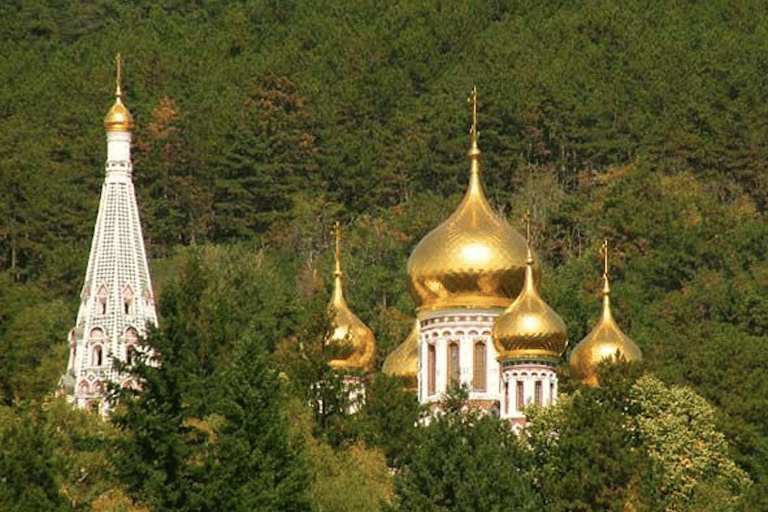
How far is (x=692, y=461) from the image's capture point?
59.4 m

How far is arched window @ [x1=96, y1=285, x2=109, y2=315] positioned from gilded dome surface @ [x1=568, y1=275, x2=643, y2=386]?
464 inches

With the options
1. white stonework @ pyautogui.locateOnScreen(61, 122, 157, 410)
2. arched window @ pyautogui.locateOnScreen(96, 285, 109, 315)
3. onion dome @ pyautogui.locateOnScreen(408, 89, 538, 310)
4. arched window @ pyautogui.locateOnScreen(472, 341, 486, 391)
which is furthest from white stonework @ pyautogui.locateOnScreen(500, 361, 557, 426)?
arched window @ pyautogui.locateOnScreen(96, 285, 109, 315)

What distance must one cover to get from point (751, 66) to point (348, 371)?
37903mm

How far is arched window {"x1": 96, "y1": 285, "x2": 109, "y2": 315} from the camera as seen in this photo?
76875 millimetres

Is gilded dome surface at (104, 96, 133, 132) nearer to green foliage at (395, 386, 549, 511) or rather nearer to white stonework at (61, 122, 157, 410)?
white stonework at (61, 122, 157, 410)

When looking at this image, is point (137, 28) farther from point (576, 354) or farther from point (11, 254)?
point (576, 354)

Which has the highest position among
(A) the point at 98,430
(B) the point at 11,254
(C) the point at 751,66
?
(C) the point at 751,66

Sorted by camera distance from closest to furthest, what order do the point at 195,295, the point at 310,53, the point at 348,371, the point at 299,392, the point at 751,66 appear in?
the point at 195,295 → the point at 299,392 → the point at 348,371 → the point at 751,66 → the point at 310,53

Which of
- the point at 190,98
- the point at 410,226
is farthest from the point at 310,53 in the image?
the point at 410,226

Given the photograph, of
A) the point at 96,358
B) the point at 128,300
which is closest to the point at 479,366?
→ the point at 96,358

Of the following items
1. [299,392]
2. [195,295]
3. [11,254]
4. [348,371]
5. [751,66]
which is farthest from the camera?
[751,66]

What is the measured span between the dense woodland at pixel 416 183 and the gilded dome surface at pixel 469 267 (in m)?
2.49

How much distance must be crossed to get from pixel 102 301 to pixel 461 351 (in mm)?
11873

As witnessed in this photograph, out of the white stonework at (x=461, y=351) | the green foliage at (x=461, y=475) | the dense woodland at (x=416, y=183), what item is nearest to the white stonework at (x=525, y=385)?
the white stonework at (x=461, y=351)
